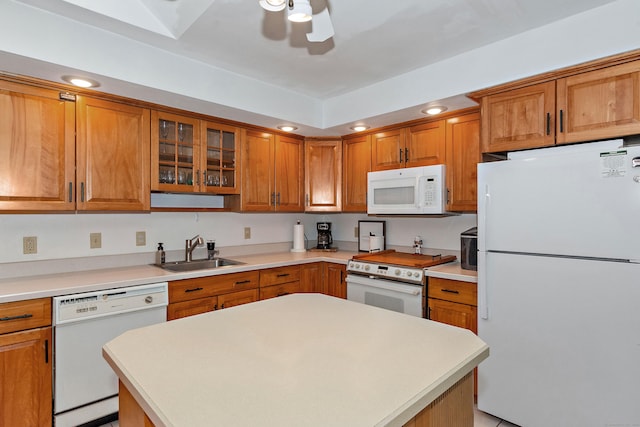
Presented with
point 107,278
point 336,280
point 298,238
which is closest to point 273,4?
point 107,278

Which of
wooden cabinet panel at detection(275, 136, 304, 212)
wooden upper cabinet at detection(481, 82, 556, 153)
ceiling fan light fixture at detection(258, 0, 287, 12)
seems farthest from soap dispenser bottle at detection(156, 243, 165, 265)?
Result: wooden upper cabinet at detection(481, 82, 556, 153)

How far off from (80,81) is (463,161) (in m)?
2.70

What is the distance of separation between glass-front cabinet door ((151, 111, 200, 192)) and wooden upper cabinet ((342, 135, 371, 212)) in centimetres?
146

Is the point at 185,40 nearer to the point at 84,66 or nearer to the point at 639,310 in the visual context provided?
the point at 84,66

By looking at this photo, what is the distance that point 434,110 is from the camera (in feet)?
9.04

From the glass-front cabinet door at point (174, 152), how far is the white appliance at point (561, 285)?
2.16m

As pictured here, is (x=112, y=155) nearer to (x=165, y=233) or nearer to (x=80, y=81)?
(x=80, y=81)

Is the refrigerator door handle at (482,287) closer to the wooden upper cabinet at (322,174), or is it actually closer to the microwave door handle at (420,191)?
the microwave door handle at (420,191)

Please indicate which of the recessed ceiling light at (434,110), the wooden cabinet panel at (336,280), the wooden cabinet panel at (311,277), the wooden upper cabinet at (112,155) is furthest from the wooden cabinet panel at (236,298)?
the recessed ceiling light at (434,110)

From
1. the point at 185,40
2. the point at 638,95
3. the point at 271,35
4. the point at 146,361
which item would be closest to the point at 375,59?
the point at 271,35

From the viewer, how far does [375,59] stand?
2461mm

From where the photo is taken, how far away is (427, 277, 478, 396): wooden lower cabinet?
239 cm

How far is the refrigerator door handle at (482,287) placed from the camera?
2.20m

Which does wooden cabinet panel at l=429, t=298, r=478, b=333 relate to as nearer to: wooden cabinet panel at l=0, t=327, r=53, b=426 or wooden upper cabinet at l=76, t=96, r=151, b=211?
wooden upper cabinet at l=76, t=96, r=151, b=211
